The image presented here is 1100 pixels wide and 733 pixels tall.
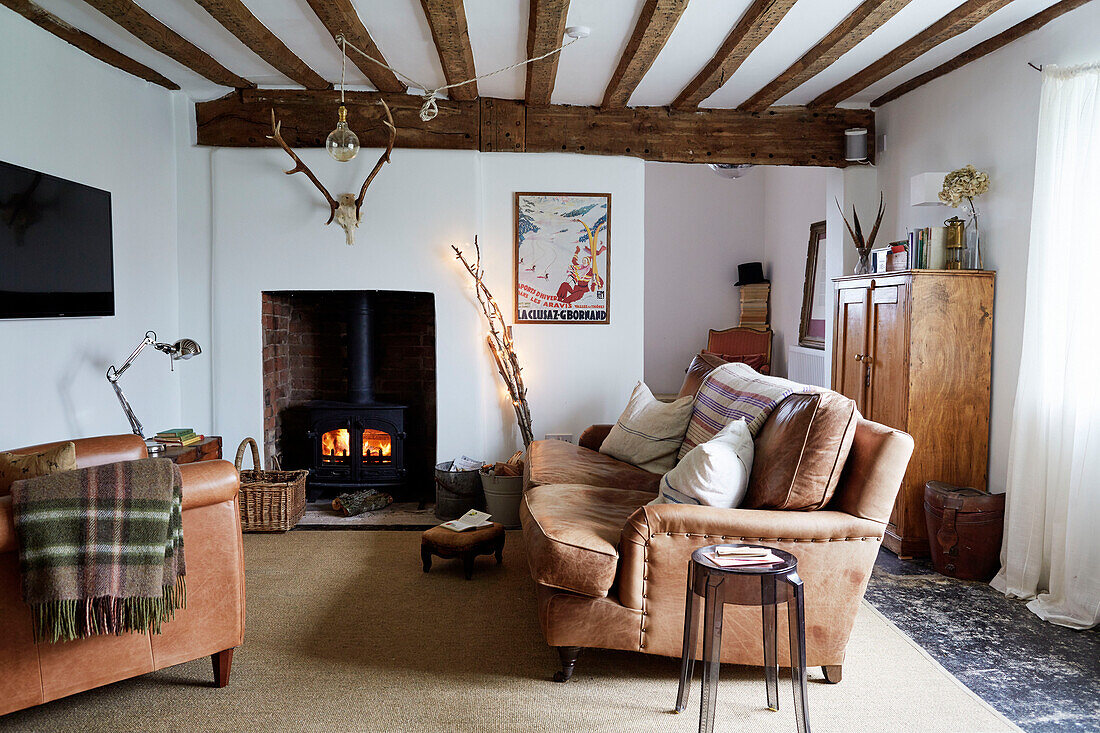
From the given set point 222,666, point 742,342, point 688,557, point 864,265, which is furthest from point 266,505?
point 742,342

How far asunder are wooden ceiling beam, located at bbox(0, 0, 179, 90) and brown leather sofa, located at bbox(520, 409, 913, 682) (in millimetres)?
3055

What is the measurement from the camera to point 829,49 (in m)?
3.82

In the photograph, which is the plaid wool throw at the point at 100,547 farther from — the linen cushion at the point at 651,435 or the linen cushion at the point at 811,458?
the linen cushion at the point at 651,435

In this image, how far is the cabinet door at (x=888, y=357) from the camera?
12.5 ft

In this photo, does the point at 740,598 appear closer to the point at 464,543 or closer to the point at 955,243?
the point at 464,543

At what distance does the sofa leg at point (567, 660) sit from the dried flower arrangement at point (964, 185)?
113 inches

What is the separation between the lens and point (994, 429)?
383cm

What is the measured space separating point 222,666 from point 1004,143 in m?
3.93

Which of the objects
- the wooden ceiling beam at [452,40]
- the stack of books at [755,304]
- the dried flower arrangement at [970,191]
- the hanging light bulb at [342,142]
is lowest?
the stack of books at [755,304]

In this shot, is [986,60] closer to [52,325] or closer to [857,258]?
[857,258]

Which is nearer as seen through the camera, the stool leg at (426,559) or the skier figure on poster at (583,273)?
the stool leg at (426,559)

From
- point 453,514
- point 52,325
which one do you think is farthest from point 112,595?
point 453,514

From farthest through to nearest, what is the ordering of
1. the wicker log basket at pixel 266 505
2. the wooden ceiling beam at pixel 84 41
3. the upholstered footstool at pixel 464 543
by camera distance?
the wicker log basket at pixel 266 505 < the upholstered footstool at pixel 464 543 < the wooden ceiling beam at pixel 84 41

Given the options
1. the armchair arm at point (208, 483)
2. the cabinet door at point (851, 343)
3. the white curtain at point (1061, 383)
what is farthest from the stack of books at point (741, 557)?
the cabinet door at point (851, 343)
